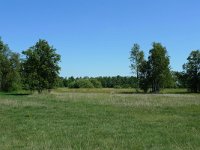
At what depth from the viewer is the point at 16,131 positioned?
18500mm

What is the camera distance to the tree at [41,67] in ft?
275

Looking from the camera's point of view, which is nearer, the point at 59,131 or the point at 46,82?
the point at 59,131

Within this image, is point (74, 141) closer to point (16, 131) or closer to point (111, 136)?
point (111, 136)

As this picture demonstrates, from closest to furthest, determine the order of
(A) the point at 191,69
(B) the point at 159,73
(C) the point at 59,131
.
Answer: (C) the point at 59,131 → (B) the point at 159,73 → (A) the point at 191,69

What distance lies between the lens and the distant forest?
277ft

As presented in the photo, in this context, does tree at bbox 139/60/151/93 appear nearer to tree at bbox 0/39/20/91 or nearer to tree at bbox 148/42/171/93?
tree at bbox 148/42/171/93

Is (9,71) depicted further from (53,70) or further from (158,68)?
(158,68)

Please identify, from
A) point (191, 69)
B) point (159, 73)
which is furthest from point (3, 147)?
point (191, 69)

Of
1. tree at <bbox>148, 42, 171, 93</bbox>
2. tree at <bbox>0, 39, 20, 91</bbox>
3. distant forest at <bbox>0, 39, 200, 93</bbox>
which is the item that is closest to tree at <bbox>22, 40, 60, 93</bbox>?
distant forest at <bbox>0, 39, 200, 93</bbox>

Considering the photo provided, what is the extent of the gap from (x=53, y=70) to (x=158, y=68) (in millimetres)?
30111

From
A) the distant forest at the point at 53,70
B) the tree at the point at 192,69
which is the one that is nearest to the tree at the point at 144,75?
the distant forest at the point at 53,70

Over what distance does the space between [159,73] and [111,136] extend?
87.5 meters

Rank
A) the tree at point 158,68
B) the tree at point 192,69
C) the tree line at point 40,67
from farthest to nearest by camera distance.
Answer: the tree at point 192,69, the tree at point 158,68, the tree line at point 40,67

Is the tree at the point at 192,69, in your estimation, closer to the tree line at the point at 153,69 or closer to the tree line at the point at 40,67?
the tree line at the point at 153,69
